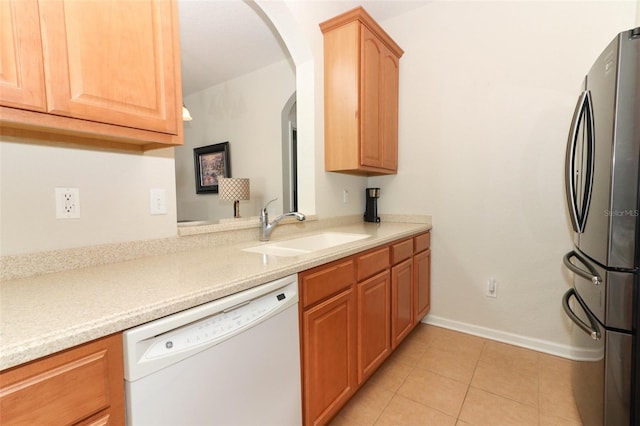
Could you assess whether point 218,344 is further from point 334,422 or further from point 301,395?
point 334,422

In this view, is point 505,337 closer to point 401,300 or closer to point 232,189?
point 401,300

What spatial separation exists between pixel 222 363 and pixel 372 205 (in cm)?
214

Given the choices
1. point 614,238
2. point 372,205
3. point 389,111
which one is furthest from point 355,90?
point 614,238

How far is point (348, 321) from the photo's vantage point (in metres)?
1.50

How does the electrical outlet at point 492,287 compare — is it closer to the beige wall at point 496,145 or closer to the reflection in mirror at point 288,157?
the beige wall at point 496,145

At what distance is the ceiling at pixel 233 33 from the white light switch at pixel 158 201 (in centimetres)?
147

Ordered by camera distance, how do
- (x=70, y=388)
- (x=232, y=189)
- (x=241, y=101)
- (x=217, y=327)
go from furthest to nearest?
1. (x=241, y=101)
2. (x=232, y=189)
3. (x=217, y=327)
4. (x=70, y=388)

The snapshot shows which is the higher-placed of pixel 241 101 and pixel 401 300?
pixel 241 101

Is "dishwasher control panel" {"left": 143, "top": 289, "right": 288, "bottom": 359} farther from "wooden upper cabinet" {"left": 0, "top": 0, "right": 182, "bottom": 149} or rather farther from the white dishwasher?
"wooden upper cabinet" {"left": 0, "top": 0, "right": 182, "bottom": 149}

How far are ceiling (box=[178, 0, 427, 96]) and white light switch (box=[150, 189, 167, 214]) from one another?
4.83 feet

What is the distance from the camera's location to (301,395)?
124 cm

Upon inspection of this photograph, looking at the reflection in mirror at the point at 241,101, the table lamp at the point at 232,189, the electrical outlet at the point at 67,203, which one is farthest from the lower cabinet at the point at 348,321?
the reflection in mirror at the point at 241,101

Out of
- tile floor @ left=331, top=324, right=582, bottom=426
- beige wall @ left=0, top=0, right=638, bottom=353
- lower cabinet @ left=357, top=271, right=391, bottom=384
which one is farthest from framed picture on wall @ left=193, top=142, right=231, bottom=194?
tile floor @ left=331, top=324, right=582, bottom=426

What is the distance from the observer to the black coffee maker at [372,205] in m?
2.79
